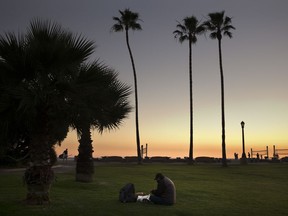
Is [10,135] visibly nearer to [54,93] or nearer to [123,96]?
[54,93]

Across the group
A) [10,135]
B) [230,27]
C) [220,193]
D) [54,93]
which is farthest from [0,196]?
[230,27]

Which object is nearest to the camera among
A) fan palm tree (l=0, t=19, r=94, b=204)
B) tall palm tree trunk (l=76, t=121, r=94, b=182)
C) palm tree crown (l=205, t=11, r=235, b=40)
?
fan palm tree (l=0, t=19, r=94, b=204)

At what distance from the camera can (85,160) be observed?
23.7 meters

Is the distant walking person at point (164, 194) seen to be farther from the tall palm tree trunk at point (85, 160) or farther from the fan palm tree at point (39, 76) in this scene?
the tall palm tree trunk at point (85, 160)

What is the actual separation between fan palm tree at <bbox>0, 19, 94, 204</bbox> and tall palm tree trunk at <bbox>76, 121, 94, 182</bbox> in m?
8.70

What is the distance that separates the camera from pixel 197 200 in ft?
57.1

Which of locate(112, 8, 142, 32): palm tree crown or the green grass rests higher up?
locate(112, 8, 142, 32): palm tree crown

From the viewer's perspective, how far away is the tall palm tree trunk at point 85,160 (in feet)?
76.0

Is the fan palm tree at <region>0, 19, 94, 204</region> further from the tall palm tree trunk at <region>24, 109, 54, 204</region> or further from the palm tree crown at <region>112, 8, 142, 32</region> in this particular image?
the palm tree crown at <region>112, 8, 142, 32</region>

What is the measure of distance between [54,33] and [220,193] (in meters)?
11.4

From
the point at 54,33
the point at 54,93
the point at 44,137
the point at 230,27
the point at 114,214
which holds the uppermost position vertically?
the point at 230,27

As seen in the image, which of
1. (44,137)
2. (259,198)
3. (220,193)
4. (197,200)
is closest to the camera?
(44,137)

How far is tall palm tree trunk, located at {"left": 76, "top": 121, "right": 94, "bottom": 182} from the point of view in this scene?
23.2 m

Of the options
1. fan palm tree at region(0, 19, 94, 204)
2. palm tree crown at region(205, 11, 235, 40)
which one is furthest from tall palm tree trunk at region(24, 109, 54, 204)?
palm tree crown at region(205, 11, 235, 40)
